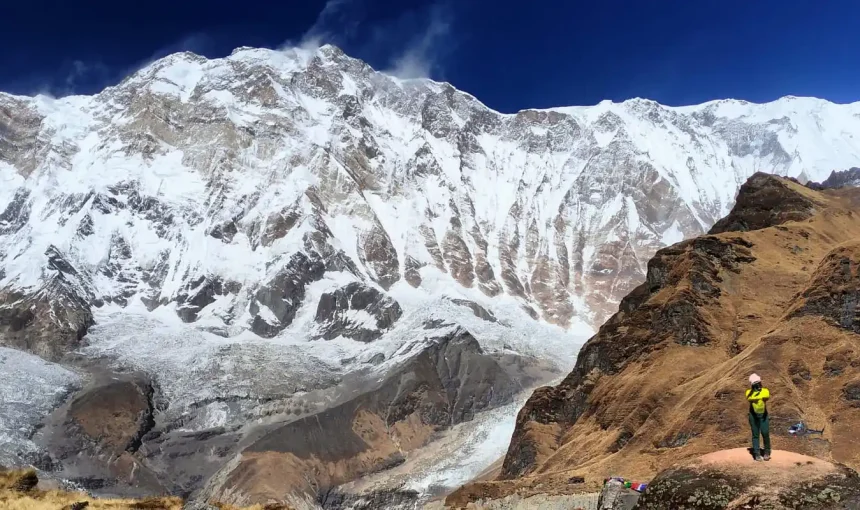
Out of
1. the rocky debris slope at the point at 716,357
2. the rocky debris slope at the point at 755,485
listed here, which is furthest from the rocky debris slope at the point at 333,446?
the rocky debris slope at the point at 755,485

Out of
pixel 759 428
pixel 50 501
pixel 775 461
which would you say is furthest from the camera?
pixel 50 501

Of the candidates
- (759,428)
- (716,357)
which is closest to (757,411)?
(759,428)

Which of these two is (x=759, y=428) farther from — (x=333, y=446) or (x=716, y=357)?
(x=333, y=446)

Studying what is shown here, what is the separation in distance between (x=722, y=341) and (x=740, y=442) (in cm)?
2964

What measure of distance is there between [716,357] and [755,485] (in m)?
77.5

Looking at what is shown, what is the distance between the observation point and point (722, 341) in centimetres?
8962

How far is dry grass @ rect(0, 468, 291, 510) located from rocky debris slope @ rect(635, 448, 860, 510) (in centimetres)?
1494

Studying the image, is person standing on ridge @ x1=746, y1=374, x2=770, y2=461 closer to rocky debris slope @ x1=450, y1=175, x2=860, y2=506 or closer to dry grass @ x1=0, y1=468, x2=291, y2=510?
dry grass @ x1=0, y1=468, x2=291, y2=510

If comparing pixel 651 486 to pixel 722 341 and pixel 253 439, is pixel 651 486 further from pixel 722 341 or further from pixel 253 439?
pixel 253 439

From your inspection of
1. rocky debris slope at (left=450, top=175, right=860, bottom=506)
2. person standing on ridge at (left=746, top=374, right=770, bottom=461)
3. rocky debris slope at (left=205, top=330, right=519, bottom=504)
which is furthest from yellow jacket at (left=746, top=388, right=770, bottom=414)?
rocky debris slope at (left=205, top=330, right=519, bottom=504)

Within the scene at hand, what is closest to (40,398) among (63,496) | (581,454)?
(581,454)

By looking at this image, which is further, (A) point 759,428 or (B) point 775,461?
(A) point 759,428

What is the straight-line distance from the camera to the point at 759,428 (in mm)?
15820

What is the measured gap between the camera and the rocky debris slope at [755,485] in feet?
45.0
